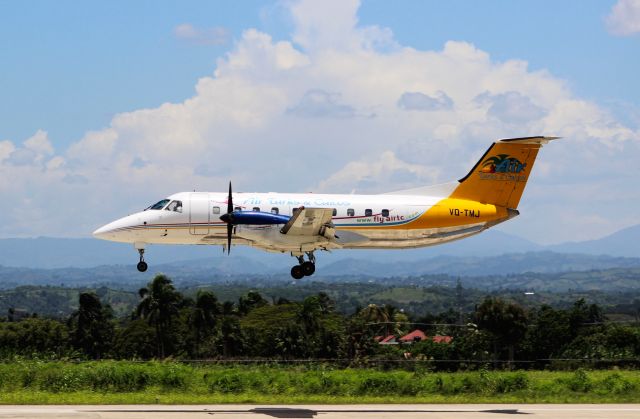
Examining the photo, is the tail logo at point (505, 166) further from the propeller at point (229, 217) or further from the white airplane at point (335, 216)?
the propeller at point (229, 217)

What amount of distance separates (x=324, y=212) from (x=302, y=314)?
45.9 metres

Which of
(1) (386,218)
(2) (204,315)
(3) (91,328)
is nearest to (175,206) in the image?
(1) (386,218)

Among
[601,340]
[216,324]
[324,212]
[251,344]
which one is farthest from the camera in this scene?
[216,324]

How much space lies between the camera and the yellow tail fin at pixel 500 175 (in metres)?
43.6

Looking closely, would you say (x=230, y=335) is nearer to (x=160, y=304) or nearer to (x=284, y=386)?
(x=160, y=304)

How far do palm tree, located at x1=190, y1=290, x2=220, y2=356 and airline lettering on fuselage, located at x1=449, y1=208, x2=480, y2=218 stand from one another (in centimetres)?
5171

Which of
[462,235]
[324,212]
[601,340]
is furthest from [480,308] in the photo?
[324,212]

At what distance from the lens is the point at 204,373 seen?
111 feet

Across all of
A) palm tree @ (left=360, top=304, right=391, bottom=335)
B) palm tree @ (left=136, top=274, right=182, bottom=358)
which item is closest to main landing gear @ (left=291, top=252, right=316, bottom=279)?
palm tree @ (left=136, top=274, right=182, bottom=358)

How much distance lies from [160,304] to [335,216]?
60.8 m

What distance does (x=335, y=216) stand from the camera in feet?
134

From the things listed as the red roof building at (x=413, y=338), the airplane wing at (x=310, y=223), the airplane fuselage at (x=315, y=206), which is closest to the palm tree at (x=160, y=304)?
the red roof building at (x=413, y=338)
